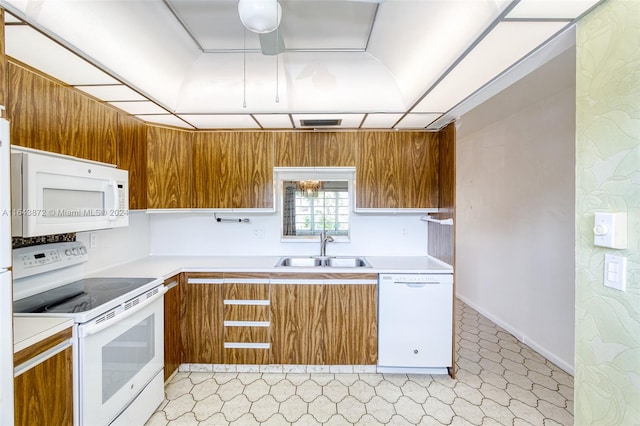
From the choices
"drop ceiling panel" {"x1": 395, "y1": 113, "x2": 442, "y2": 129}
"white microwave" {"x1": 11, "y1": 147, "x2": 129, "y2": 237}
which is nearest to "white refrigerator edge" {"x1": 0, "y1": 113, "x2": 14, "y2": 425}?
"white microwave" {"x1": 11, "y1": 147, "x2": 129, "y2": 237}

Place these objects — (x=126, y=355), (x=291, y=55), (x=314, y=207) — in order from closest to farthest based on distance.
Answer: (x=126, y=355)
(x=291, y=55)
(x=314, y=207)

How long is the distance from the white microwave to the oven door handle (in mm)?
520

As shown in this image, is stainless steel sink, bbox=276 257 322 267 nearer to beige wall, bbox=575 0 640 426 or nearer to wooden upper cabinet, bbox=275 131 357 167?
wooden upper cabinet, bbox=275 131 357 167

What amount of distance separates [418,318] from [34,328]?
241 cm

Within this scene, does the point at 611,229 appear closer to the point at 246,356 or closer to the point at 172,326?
the point at 246,356

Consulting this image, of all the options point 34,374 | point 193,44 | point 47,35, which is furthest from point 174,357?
point 193,44

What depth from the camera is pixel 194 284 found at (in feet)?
7.84

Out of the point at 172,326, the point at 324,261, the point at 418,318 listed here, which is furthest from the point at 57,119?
the point at 418,318

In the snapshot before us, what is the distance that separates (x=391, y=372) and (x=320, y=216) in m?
1.57

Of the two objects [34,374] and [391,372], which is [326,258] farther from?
[34,374]

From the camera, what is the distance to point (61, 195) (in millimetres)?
1480

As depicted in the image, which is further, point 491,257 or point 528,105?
point 491,257

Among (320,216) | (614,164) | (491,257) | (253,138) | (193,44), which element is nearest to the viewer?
(614,164)

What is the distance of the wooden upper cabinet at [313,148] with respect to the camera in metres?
2.67
